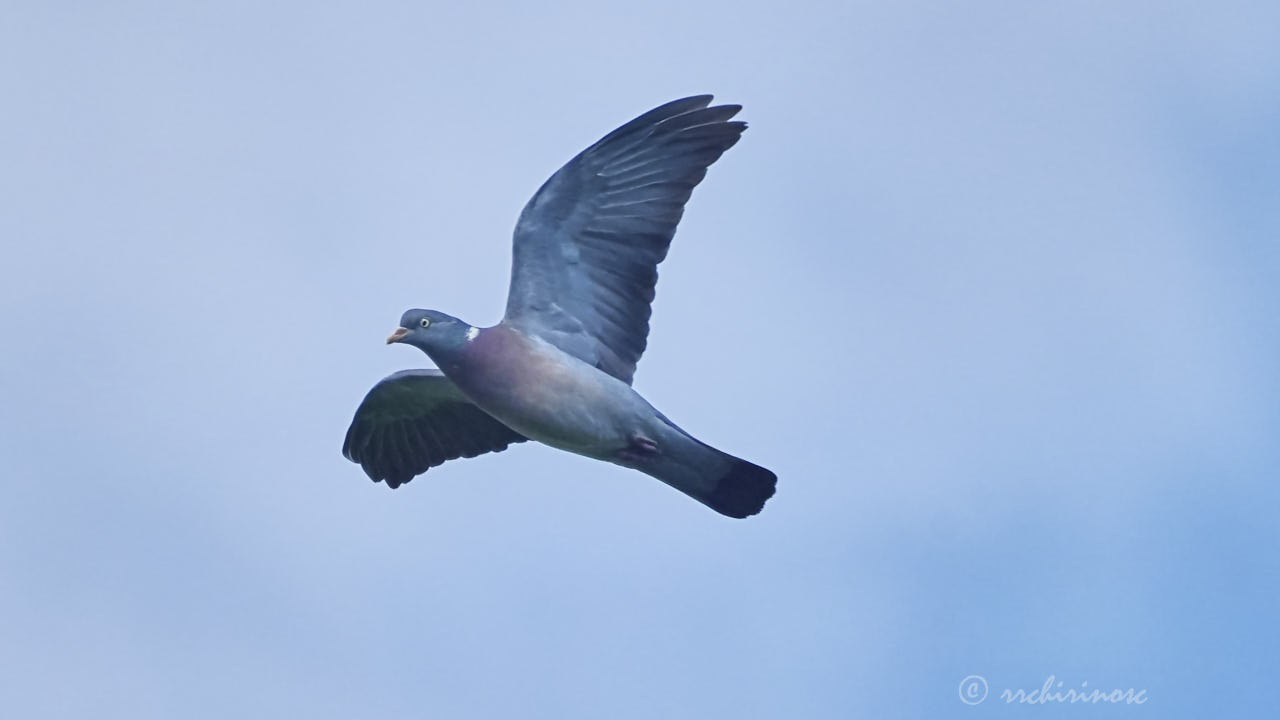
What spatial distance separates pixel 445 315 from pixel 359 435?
1.96 metres

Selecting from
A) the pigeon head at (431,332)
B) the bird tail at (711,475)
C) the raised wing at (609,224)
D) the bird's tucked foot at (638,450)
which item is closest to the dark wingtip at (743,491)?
the bird tail at (711,475)

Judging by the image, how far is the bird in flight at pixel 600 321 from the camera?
39.2ft

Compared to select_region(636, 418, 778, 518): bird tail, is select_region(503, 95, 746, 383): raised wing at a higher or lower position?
higher

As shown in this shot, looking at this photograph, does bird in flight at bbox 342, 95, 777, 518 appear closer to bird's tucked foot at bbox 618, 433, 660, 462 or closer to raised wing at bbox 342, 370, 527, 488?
bird's tucked foot at bbox 618, 433, 660, 462

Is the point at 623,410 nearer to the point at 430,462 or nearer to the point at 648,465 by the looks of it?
the point at 648,465

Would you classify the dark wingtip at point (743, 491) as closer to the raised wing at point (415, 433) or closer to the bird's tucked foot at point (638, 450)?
the bird's tucked foot at point (638, 450)

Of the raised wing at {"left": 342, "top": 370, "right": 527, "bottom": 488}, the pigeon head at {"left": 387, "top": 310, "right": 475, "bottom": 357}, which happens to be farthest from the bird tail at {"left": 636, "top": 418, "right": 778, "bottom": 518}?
the raised wing at {"left": 342, "top": 370, "right": 527, "bottom": 488}

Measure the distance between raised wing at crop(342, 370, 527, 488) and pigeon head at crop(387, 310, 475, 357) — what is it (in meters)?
1.42

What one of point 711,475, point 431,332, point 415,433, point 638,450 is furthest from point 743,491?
point 415,433

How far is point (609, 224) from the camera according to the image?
40.6ft

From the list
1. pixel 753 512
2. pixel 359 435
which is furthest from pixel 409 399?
pixel 753 512

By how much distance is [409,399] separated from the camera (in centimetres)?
1349

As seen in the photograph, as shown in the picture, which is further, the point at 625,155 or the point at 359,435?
the point at 359,435

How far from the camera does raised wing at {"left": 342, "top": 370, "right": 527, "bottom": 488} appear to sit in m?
13.5
